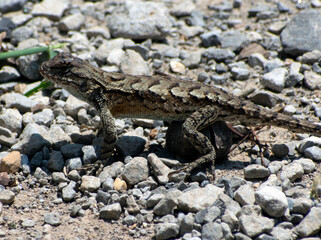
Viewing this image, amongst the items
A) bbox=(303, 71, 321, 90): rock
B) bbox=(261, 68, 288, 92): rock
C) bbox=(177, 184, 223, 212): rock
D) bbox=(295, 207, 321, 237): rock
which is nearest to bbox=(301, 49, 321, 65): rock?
bbox=(303, 71, 321, 90): rock

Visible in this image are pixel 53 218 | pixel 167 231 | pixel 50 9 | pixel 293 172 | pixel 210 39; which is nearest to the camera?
pixel 167 231

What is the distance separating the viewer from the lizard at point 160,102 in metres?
7.58

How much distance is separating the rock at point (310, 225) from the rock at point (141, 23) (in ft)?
23.2

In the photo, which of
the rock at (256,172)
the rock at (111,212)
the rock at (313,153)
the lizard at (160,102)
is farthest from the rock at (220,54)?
the rock at (111,212)

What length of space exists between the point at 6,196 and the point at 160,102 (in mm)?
3046

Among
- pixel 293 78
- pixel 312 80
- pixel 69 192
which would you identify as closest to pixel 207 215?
pixel 69 192

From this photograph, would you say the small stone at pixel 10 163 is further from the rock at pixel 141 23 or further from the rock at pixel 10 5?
the rock at pixel 10 5

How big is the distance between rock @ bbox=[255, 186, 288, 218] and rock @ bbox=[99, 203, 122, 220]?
202cm

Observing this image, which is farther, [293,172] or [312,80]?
[312,80]

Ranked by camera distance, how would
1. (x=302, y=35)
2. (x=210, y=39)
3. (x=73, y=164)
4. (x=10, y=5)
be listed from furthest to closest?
(x=10, y=5) → (x=210, y=39) → (x=302, y=35) → (x=73, y=164)

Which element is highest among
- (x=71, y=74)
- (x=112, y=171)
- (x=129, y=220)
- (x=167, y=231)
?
(x=71, y=74)

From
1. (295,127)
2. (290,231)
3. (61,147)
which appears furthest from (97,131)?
(290,231)

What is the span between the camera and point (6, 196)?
21.9 ft

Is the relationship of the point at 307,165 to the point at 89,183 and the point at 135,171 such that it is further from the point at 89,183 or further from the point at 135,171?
the point at 89,183
